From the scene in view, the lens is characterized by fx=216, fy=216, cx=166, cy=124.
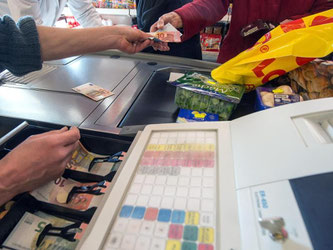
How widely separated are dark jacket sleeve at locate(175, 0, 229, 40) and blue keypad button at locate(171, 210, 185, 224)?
1.04 meters

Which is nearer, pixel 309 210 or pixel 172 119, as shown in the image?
pixel 309 210

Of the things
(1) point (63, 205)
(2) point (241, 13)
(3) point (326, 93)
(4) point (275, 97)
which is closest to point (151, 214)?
(1) point (63, 205)

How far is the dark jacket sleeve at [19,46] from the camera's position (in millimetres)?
708

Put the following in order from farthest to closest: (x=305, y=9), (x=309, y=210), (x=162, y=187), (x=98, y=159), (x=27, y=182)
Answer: (x=305, y=9) < (x=98, y=159) < (x=27, y=182) < (x=162, y=187) < (x=309, y=210)

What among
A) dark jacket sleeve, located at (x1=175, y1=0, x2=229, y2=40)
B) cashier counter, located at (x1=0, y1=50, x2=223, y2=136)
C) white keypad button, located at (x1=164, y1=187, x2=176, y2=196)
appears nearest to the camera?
white keypad button, located at (x1=164, y1=187, x2=176, y2=196)

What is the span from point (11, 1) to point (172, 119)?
52.7 inches

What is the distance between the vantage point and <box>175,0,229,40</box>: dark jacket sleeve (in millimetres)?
1155

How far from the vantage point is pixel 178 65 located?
1238 millimetres

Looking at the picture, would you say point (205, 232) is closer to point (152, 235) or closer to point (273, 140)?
point (152, 235)

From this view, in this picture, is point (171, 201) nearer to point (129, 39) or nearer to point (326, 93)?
point (326, 93)

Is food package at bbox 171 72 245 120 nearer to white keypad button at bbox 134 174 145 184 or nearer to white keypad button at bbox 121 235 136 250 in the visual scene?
white keypad button at bbox 134 174 145 184

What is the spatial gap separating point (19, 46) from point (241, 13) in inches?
40.6

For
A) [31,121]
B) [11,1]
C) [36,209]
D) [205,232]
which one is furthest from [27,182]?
[11,1]

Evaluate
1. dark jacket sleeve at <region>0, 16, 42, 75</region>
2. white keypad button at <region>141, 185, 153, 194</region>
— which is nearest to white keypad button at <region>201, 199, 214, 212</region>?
Answer: white keypad button at <region>141, 185, 153, 194</region>
